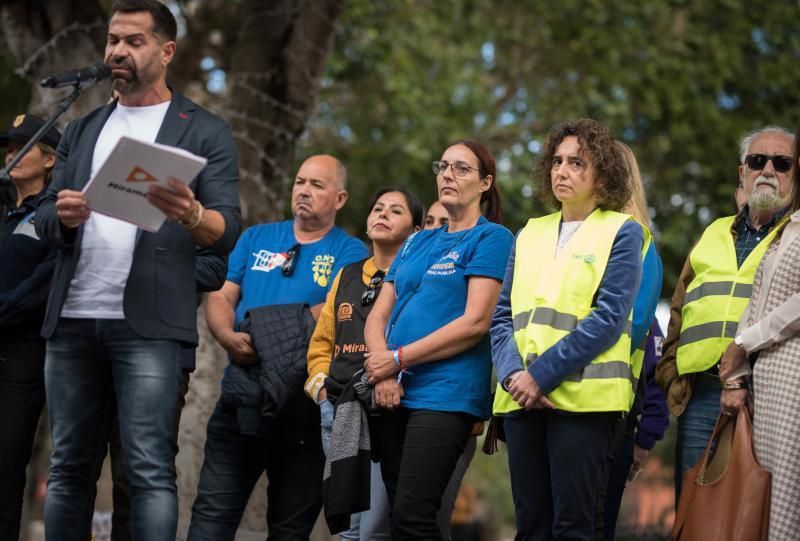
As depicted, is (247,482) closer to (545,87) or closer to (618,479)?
(618,479)

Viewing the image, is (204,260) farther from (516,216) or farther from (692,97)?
(692,97)

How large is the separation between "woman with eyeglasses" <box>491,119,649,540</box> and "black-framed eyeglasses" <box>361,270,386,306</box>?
91 cm

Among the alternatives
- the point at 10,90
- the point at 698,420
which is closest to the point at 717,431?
the point at 698,420

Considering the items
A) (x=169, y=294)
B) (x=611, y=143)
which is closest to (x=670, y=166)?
(x=611, y=143)

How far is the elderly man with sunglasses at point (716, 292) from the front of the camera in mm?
5379

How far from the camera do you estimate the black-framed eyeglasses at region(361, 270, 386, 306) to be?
19.0 ft

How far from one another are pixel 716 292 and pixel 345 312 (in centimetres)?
178

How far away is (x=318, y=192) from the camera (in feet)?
20.6

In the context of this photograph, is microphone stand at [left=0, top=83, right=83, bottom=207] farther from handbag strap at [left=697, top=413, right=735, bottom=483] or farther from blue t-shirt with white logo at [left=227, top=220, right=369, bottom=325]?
handbag strap at [left=697, top=413, right=735, bottom=483]

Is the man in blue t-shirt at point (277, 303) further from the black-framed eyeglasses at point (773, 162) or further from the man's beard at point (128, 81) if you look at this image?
the black-framed eyeglasses at point (773, 162)

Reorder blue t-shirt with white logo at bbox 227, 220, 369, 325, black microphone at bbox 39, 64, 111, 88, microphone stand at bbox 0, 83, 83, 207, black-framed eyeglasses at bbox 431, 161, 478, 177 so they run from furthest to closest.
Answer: blue t-shirt with white logo at bbox 227, 220, 369, 325, black-framed eyeglasses at bbox 431, 161, 478, 177, black microphone at bbox 39, 64, 111, 88, microphone stand at bbox 0, 83, 83, 207

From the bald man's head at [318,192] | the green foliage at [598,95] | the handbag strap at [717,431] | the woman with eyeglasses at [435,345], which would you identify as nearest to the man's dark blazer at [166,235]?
the woman with eyeglasses at [435,345]

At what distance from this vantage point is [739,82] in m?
15.8

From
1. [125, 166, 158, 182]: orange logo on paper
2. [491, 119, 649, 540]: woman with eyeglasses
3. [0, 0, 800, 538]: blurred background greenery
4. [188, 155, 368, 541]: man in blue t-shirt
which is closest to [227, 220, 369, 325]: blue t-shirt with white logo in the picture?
[188, 155, 368, 541]: man in blue t-shirt
